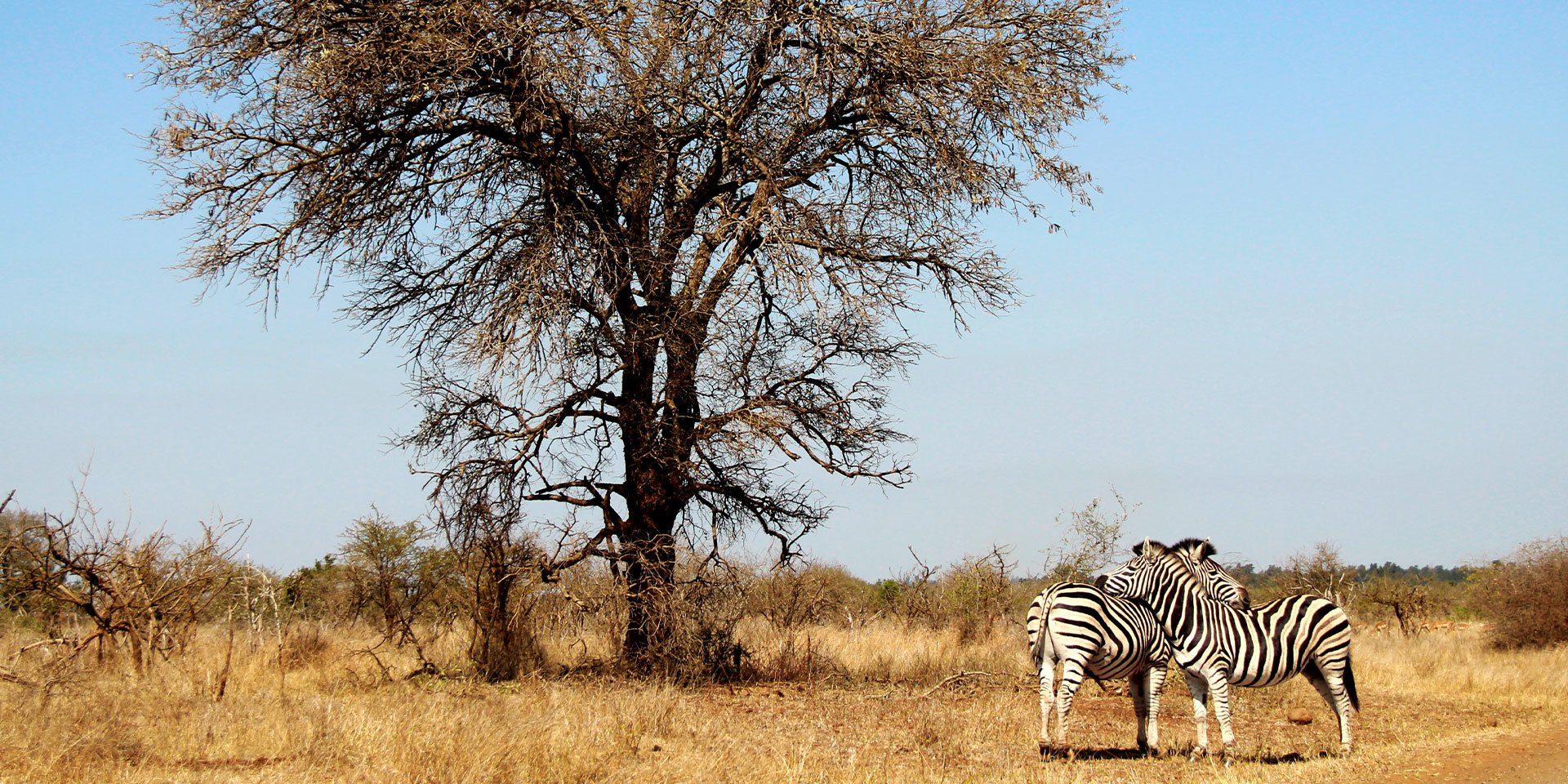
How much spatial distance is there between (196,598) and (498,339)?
426cm

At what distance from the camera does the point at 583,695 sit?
12.2 metres

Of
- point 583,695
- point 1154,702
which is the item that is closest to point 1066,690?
point 1154,702

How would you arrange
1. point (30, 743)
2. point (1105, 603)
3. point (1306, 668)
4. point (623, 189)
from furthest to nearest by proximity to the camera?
point (623, 189) < point (1306, 668) < point (1105, 603) < point (30, 743)

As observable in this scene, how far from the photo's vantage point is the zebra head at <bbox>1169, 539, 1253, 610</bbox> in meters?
11.6

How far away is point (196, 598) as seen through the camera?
12688mm

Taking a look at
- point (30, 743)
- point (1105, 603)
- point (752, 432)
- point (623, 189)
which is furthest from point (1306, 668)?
point (30, 743)

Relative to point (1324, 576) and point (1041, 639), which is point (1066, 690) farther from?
point (1324, 576)

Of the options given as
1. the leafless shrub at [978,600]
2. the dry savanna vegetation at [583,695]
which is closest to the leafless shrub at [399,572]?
the dry savanna vegetation at [583,695]

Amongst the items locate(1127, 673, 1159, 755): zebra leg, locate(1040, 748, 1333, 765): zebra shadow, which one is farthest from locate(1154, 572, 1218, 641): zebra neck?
locate(1040, 748, 1333, 765): zebra shadow

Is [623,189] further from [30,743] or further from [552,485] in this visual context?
[30,743]

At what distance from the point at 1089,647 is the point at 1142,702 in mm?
1391

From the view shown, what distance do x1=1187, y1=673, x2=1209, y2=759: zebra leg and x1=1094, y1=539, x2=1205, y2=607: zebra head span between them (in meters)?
0.81

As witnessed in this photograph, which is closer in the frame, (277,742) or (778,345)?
(277,742)

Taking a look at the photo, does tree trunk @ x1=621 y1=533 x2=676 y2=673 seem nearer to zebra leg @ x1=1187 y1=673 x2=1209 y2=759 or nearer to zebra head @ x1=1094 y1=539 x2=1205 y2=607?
zebra head @ x1=1094 y1=539 x2=1205 y2=607
